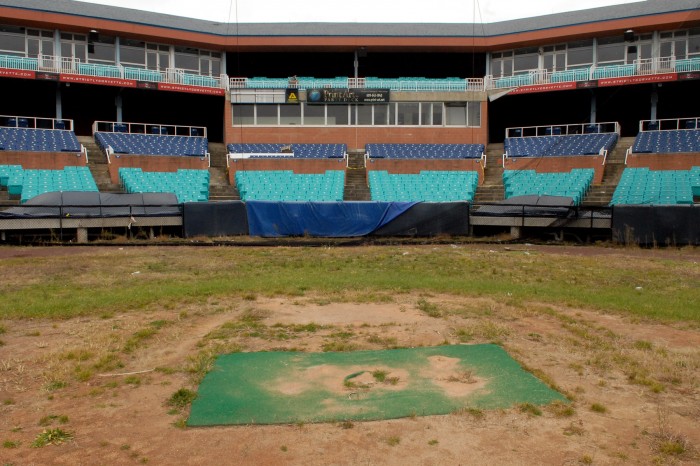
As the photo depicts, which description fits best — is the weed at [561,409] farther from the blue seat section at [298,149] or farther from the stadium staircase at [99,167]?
the blue seat section at [298,149]

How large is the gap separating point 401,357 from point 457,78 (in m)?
37.3

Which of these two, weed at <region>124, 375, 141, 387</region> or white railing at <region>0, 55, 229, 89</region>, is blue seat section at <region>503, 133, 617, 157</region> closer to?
white railing at <region>0, 55, 229, 89</region>

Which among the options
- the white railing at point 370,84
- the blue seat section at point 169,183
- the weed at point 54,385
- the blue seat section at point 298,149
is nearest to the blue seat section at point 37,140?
the blue seat section at point 169,183

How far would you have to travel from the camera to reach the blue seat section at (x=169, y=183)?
3142 cm

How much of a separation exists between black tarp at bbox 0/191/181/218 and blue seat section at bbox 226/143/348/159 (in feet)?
42.4

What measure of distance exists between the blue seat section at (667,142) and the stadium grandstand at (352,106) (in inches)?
5.1

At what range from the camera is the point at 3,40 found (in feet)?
125

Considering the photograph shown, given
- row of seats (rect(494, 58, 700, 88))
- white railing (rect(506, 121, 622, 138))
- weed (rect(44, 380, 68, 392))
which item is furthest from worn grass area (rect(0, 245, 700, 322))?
row of seats (rect(494, 58, 700, 88))

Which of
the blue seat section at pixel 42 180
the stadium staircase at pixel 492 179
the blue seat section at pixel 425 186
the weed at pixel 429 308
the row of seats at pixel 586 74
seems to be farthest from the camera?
the row of seats at pixel 586 74

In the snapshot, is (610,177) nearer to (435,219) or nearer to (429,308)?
(435,219)

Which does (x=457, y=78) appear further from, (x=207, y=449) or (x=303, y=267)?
(x=207, y=449)

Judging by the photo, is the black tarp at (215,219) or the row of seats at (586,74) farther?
the row of seats at (586,74)

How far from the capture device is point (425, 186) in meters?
33.8

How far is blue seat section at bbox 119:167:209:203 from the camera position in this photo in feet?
103
